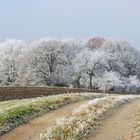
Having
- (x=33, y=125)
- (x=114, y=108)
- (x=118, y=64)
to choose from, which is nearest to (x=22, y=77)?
(x=118, y=64)

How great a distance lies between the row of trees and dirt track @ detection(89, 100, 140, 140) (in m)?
67.8

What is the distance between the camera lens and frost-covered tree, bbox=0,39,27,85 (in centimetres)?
10619

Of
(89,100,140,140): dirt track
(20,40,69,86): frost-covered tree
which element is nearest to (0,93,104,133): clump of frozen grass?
(89,100,140,140): dirt track

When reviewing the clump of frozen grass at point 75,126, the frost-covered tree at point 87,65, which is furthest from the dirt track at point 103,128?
the frost-covered tree at point 87,65

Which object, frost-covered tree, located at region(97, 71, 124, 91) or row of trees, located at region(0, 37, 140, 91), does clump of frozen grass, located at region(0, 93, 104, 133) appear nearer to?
row of trees, located at region(0, 37, 140, 91)

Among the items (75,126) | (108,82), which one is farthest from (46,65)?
(75,126)

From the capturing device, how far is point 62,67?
99.6 meters

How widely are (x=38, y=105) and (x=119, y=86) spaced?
78.6m

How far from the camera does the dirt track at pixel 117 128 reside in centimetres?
2059

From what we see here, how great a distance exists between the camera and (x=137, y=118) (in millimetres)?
26141

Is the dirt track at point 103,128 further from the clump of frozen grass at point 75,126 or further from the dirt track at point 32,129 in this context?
the clump of frozen grass at point 75,126

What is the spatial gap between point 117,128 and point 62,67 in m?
76.9

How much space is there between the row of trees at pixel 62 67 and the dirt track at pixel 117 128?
67797mm

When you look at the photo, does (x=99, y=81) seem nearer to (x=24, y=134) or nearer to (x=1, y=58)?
(x=1, y=58)
